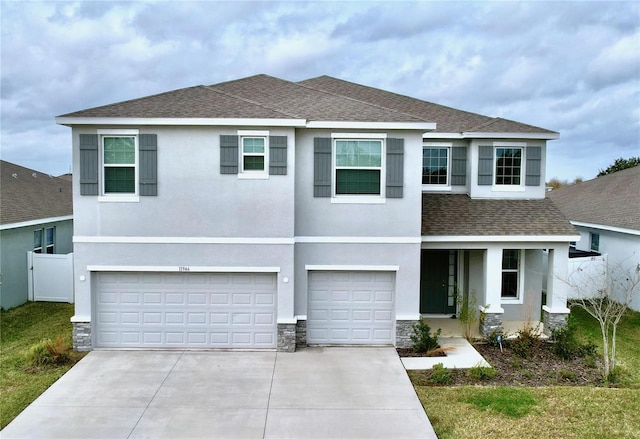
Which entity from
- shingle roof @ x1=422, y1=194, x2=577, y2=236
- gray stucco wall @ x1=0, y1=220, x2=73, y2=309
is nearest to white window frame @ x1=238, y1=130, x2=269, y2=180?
shingle roof @ x1=422, y1=194, x2=577, y2=236

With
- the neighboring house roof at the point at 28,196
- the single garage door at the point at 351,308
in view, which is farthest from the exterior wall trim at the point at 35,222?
the single garage door at the point at 351,308

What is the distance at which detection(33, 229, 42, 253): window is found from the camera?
645 inches

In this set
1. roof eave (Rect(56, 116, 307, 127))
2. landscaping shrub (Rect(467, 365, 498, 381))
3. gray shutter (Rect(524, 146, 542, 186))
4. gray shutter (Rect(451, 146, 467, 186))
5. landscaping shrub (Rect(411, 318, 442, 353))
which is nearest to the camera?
landscaping shrub (Rect(467, 365, 498, 381))

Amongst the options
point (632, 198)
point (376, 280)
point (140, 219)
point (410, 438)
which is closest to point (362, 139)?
point (376, 280)

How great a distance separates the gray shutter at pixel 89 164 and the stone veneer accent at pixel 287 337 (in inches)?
216

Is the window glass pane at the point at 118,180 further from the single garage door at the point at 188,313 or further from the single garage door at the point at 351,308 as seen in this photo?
the single garage door at the point at 351,308

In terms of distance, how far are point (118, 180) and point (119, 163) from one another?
0.41 m

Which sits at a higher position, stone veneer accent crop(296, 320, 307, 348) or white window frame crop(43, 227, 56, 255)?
white window frame crop(43, 227, 56, 255)

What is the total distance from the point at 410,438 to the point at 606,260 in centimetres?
1322

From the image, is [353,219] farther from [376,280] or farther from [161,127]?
[161,127]

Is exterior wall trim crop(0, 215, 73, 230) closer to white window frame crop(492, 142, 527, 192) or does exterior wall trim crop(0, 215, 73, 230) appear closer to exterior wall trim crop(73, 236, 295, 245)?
exterior wall trim crop(73, 236, 295, 245)

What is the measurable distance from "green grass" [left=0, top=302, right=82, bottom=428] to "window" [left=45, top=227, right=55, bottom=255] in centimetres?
283

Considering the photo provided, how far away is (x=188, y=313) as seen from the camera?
1110 cm

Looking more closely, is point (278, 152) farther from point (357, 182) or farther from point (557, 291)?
point (557, 291)
